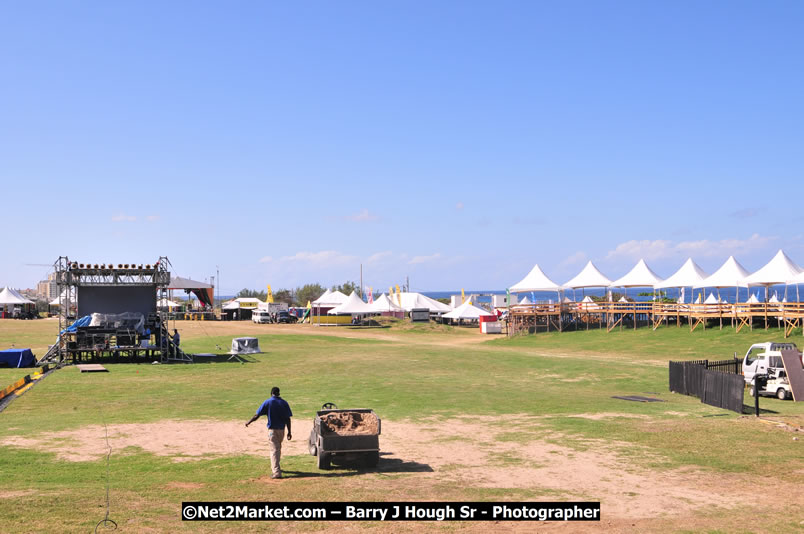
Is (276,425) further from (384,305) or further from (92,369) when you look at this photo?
(384,305)

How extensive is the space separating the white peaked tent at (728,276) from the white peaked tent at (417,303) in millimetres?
38208

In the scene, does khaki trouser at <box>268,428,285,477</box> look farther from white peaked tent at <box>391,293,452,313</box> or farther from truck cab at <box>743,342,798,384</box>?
white peaked tent at <box>391,293,452,313</box>

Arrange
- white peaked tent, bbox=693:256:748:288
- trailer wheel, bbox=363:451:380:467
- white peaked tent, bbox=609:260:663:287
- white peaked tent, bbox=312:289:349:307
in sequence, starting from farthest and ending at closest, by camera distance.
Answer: white peaked tent, bbox=312:289:349:307 → white peaked tent, bbox=609:260:663:287 → white peaked tent, bbox=693:256:748:288 → trailer wheel, bbox=363:451:380:467

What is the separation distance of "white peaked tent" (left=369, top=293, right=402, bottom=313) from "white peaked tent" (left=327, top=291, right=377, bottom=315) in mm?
1087

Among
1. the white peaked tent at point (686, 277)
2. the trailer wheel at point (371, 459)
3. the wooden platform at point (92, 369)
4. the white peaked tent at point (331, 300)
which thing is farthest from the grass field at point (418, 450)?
the white peaked tent at point (331, 300)

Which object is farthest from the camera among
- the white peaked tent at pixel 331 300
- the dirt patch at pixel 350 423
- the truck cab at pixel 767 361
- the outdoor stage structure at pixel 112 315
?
the white peaked tent at pixel 331 300

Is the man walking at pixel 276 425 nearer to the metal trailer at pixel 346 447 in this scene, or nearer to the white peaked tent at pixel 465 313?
the metal trailer at pixel 346 447

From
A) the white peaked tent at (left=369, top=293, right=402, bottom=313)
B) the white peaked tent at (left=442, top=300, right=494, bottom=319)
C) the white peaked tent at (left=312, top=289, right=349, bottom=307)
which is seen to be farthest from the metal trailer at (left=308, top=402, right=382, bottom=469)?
the white peaked tent at (left=312, top=289, right=349, bottom=307)

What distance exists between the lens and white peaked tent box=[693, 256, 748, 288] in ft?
188

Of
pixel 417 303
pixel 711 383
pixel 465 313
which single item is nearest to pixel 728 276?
pixel 465 313

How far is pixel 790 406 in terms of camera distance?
24078 millimetres

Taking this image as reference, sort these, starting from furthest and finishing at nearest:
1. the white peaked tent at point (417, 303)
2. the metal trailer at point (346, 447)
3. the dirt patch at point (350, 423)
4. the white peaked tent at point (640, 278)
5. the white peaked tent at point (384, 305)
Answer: the white peaked tent at point (417, 303) → the white peaked tent at point (384, 305) → the white peaked tent at point (640, 278) → the dirt patch at point (350, 423) → the metal trailer at point (346, 447)

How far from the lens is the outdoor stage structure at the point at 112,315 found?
39094 millimetres

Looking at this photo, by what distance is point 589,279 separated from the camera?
2653 inches
